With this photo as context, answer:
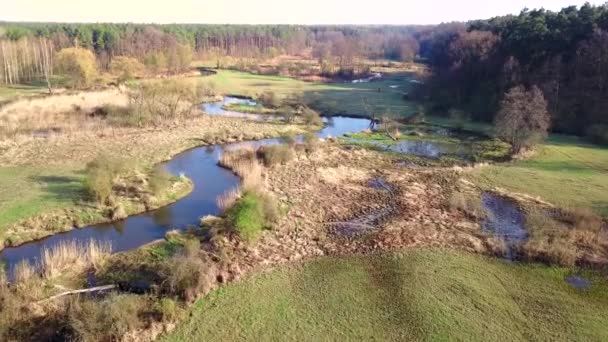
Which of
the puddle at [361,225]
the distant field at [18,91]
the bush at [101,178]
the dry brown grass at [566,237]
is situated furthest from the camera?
the distant field at [18,91]

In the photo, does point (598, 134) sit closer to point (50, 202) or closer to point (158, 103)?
point (158, 103)

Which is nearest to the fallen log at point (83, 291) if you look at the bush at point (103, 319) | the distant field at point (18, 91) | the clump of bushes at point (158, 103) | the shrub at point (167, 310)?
the bush at point (103, 319)

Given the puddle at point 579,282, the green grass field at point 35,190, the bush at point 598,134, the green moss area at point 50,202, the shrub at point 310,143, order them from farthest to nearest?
the bush at point 598,134 < the shrub at point 310,143 < the green grass field at point 35,190 < the green moss area at point 50,202 < the puddle at point 579,282

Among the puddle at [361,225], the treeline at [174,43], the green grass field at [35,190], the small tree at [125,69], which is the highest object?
the treeline at [174,43]

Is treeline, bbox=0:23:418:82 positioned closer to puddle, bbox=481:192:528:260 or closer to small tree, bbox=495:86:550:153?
small tree, bbox=495:86:550:153

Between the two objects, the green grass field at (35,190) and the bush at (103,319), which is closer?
the bush at (103,319)

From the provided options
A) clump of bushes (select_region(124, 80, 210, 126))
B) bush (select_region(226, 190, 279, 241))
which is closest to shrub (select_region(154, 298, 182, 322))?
bush (select_region(226, 190, 279, 241))

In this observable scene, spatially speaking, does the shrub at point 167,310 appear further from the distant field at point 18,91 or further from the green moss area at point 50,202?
the distant field at point 18,91
